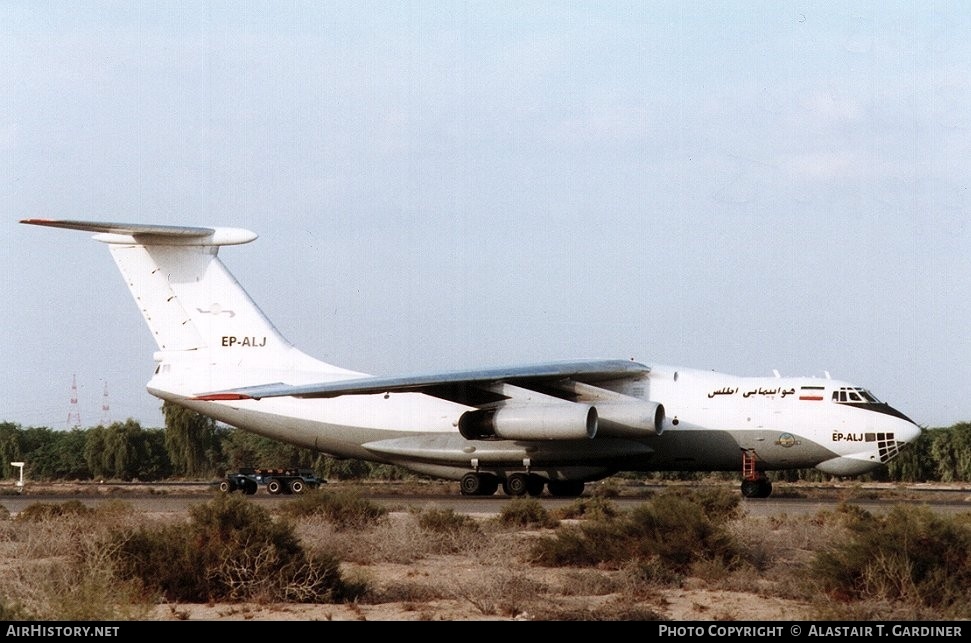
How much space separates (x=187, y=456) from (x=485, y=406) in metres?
30.6

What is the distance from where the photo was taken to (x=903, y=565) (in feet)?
33.1

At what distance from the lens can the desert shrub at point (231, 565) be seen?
10391 millimetres

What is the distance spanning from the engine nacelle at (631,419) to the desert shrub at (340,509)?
25.3 ft

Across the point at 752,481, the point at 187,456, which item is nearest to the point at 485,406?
the point at 752,481

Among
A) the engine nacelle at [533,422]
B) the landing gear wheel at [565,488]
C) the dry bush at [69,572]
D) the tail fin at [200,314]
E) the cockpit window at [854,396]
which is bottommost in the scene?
the dry bush at [69,572]

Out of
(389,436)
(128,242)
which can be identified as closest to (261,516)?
(389,436)

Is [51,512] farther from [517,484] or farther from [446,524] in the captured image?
[517,484]

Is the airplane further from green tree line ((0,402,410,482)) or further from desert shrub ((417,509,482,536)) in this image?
green tree line ((0,402,410,482))

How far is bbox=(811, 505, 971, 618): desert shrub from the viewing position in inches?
390

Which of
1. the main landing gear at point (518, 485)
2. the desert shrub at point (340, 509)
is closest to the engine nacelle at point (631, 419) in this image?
the main landing gear at point (518, 485)

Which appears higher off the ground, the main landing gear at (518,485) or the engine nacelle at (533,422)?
the engine nacelle at (533,422)

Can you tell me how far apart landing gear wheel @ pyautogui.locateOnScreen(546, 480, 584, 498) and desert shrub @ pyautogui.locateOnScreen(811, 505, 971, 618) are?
15.5 metres

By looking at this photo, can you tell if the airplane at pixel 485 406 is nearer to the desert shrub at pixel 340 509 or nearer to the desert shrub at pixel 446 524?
the desert shrub at pixel 340 509

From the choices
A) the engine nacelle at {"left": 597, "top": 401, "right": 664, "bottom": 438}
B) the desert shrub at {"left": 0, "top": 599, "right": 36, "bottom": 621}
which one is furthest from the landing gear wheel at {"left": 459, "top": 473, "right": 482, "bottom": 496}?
the desert shrub at {"left": 0, "top": 599, "right": 36, "bottom": 621}
